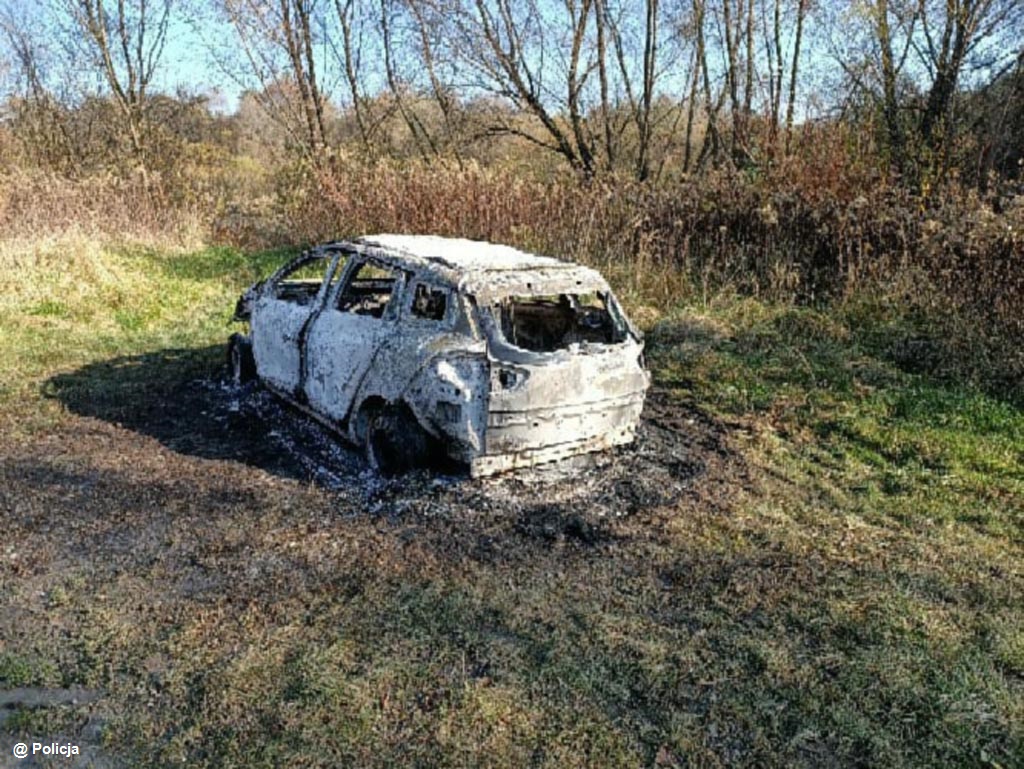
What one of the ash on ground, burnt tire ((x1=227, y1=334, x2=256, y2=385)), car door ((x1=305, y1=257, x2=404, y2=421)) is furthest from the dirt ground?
burnt tire ((x1=227, y1=334, x2=256, y2=385))

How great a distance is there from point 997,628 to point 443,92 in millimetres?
17081

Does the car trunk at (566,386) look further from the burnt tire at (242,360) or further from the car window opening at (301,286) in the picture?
the burnt tire at (242,360)

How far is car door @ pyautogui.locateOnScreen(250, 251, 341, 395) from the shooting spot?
6473 mm

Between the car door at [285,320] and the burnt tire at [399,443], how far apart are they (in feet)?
4.34

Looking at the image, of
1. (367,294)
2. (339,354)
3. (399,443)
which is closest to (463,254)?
(339,354)

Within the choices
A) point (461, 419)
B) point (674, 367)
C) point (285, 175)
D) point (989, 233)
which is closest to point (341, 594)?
point (461, 419)

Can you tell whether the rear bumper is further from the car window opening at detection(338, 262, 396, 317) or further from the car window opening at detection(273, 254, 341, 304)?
the car window opening at detection(273, 254, 341, 304)

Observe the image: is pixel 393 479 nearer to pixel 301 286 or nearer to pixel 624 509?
pixel 624 509

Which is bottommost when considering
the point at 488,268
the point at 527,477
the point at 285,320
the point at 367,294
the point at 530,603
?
the point at 530,603

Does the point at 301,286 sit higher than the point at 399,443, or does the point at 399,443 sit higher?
the point at 301,286

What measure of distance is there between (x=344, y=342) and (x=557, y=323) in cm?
173

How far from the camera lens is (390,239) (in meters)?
6.47

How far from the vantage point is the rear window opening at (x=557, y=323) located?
19.4 ft

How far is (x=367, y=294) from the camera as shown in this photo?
7.18 meters
